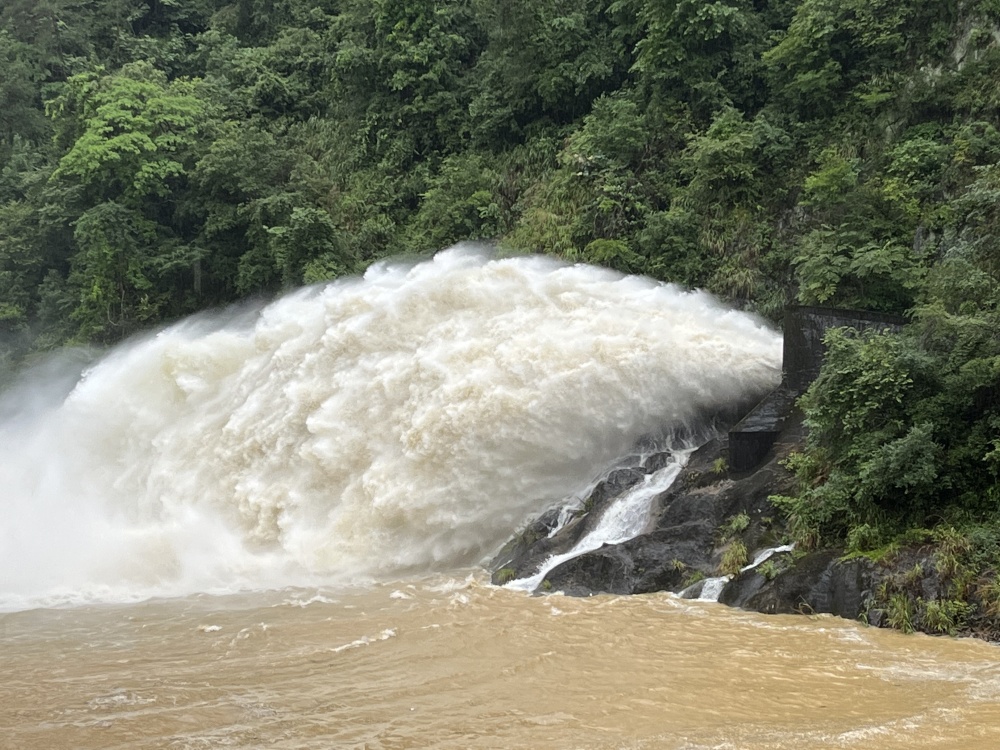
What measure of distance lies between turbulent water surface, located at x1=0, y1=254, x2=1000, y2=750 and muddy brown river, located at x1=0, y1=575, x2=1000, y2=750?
35mm

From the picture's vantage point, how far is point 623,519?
11.8 metres

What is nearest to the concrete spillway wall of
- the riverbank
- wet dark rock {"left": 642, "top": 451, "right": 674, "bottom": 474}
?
the riverbank

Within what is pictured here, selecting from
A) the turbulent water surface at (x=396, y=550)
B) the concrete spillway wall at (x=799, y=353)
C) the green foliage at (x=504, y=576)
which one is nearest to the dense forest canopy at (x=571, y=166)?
the concrete spillway wall at (x=799, y=353)

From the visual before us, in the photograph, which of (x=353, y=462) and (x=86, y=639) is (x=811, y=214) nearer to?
(x=353, y=462)

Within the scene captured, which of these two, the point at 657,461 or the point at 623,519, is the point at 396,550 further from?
the point at 657,461

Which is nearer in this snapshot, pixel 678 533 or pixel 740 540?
pixel 740 540

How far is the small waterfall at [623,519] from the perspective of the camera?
11148 mm

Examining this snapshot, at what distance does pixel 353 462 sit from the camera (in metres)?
13.8

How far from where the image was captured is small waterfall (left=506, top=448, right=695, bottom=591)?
11148mm

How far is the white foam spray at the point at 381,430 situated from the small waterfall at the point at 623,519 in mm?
1008

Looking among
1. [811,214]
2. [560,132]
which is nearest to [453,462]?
[811,214]

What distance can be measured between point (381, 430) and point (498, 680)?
21.7ft

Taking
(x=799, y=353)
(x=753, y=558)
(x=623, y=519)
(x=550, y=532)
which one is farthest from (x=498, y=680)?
(x=799, y=353)

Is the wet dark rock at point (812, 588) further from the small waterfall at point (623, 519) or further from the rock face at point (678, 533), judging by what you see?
the small waterfall at point (623, 519)
